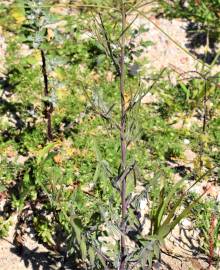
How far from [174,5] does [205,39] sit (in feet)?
2.22

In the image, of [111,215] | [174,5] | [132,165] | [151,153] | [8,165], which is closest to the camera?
[132,165]

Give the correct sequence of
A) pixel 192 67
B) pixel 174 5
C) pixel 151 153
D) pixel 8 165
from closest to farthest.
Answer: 1. pixel 8 165
2. pixel 151 153
3. pixel 192 67
4. pixel 174 5

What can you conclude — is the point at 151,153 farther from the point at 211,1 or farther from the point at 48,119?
the point at 211,1

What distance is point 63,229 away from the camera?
14.2 ft

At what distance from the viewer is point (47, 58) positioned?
16.0ft

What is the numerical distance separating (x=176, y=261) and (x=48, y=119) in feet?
5.83

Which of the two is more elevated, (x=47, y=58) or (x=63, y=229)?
(x=47, y=58)

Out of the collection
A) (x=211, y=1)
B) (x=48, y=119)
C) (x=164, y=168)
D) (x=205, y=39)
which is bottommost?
(x=164, y=168)

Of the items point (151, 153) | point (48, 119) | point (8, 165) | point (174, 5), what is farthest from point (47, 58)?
point (174, 5)

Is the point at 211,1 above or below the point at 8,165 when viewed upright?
above

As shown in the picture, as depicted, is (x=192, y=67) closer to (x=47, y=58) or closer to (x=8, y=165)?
(x=47, y=58)

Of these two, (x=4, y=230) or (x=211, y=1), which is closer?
(x=4, y=230)

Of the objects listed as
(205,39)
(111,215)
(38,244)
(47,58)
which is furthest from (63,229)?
(205,39)

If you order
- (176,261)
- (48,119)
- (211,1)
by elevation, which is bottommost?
(176,261)
